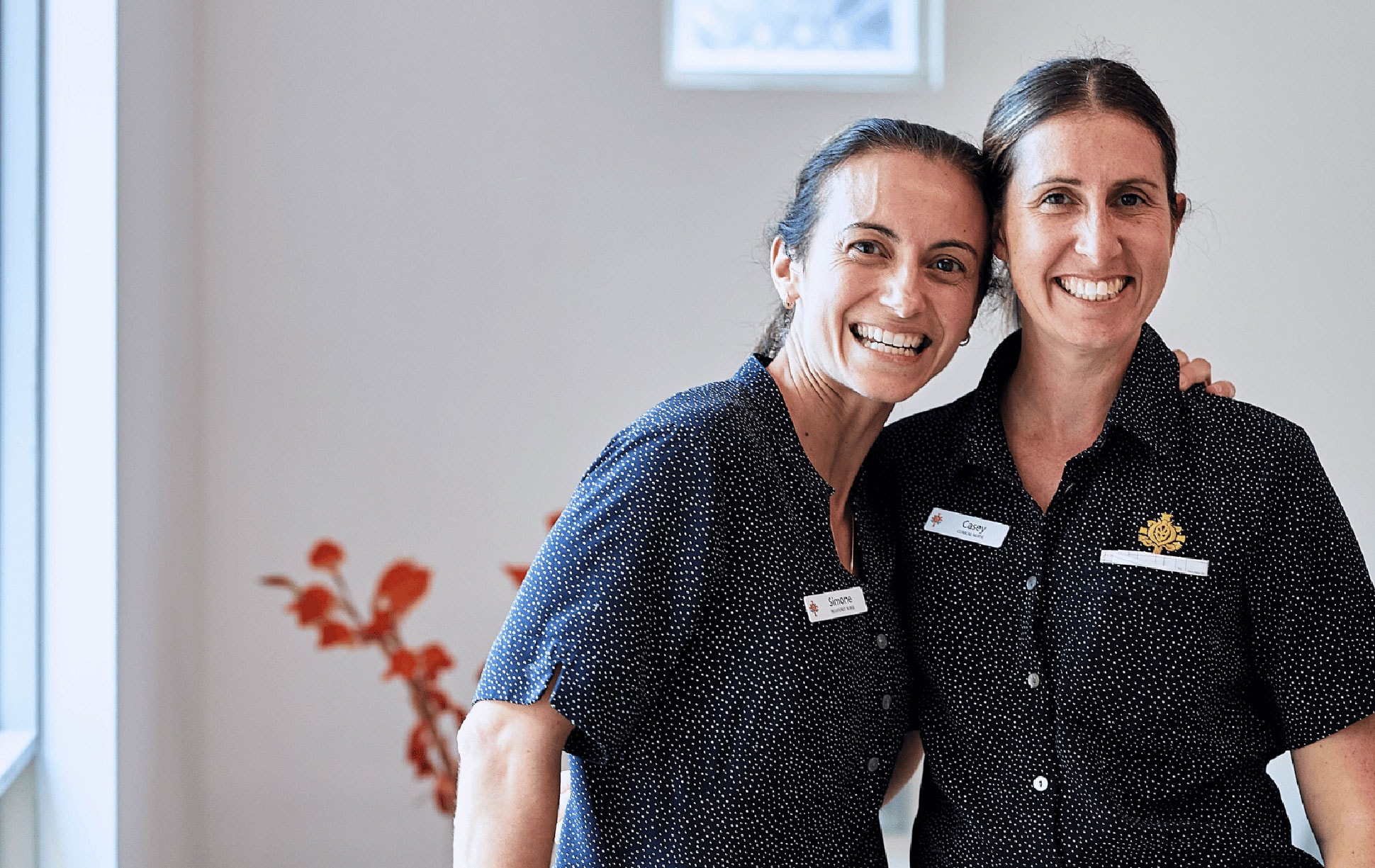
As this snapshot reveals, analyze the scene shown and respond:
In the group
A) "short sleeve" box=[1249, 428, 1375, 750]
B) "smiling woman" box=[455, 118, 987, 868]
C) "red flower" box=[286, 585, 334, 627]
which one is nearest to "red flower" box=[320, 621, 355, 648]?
"red flower" box=[286, 585, 334, 627]

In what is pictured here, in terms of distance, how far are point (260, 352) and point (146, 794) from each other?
1.00 meters

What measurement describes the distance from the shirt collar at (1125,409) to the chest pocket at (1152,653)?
0.18 metres

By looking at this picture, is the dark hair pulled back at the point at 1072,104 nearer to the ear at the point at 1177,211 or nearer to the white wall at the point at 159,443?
the ear at the point at 1177,211

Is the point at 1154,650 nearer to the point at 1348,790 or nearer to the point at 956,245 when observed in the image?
the point at 1348,790

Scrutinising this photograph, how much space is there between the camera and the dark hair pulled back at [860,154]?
1.59 meters

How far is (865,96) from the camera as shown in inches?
117

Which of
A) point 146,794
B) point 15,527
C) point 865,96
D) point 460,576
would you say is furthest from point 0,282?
point 865,96

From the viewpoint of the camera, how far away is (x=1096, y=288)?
5.10 ft

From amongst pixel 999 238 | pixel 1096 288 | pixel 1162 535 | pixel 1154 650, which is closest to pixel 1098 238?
pixel 1096 288

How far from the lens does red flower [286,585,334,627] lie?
2.73 metres

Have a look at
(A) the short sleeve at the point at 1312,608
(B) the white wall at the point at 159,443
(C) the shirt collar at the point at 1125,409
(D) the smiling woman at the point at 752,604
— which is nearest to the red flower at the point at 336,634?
(B) the white wall at the point at 159,443

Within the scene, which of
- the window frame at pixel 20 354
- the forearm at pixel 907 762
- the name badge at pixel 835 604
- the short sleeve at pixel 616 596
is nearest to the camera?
the short sleeve at pixel 616 596

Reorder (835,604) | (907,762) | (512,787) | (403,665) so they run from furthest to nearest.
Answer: (403,665), (907,762), (835,604), (512,787)

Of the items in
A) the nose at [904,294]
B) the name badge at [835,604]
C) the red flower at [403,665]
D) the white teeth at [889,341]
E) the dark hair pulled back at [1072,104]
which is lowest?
the red flower at [403,665]
